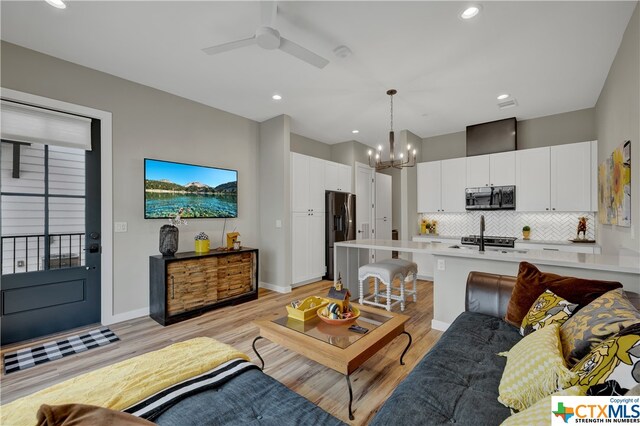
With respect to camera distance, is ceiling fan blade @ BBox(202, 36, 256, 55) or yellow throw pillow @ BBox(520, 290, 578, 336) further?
ceiling fan blade @ BBox(202, 36, 256, 55)

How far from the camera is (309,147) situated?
590 centimetres

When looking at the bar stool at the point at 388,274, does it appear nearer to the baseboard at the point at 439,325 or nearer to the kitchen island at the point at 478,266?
the kitchen island at the point at 478,266

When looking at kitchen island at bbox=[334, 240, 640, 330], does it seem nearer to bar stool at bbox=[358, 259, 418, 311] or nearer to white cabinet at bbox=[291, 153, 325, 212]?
bar stool at bbox=[358, 259, 418, 311]

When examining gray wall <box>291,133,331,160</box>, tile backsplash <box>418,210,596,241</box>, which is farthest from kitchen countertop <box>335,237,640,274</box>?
gray wall <box>291,133,331,160</box>

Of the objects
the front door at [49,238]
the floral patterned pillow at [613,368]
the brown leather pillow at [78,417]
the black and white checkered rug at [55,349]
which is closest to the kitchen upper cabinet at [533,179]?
the floral patterned pillow at [613,368]

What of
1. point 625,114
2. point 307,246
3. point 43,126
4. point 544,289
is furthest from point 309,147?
point 544,289

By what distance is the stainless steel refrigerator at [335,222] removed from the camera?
5273 millimetres

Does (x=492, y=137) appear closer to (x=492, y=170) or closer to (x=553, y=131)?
(x=492, y=170)

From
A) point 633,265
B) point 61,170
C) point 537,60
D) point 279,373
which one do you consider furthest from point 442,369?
point 61,170

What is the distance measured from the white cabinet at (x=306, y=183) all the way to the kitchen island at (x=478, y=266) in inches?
50.1

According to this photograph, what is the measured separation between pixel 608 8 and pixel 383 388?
3.47 m

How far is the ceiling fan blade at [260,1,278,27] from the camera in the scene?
204cm

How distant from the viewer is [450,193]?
5230 millimetres

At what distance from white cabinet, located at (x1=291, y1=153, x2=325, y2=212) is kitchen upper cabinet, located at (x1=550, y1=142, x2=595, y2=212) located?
12.2 feet
